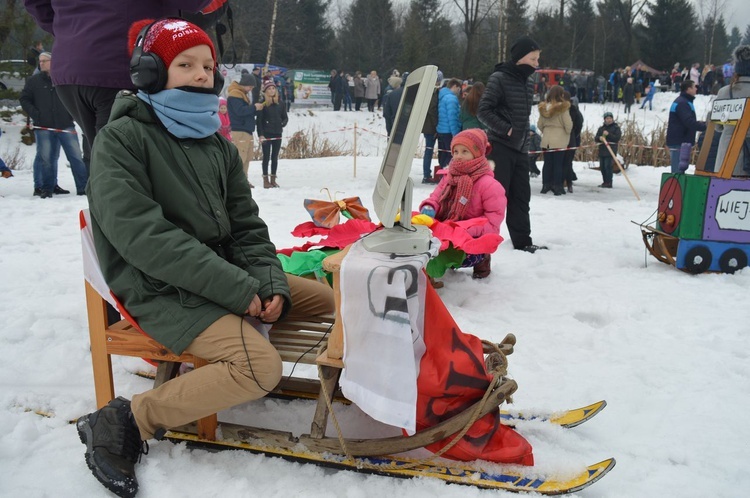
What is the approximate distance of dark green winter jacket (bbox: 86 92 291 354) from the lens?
215cm

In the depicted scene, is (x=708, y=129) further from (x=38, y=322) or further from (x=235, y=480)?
(x=38, y=322)

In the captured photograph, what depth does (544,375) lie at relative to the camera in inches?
126

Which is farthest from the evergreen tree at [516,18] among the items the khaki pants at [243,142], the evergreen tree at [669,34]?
the khaki pants at [243,142]

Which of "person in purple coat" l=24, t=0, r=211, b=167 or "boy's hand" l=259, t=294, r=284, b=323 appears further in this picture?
"person in purple coat" l=24, t=0, r=211, b=167

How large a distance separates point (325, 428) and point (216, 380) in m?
0.48

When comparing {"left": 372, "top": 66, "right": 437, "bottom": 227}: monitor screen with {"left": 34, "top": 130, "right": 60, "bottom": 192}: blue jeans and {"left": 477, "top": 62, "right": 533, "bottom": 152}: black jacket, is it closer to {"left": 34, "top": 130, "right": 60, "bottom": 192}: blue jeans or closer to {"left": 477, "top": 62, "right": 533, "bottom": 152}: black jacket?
{"left": 477, "top": 62, "right": 533, "bottom": 152}: black jacket

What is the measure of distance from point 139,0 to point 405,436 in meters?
2.30

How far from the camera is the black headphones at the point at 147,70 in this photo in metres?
2.25

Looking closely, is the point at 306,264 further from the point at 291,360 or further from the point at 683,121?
the point at 683,121

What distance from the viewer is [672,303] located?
439 centimetres

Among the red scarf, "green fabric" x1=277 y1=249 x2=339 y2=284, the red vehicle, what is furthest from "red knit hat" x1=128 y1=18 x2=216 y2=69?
the red vehicle

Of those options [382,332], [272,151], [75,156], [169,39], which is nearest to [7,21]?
[75,156]

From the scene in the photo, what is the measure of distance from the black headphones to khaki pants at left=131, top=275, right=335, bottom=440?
3.02 feet

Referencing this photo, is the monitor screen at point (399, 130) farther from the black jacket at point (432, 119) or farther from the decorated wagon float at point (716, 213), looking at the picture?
the black jacket at point (432, 119)
